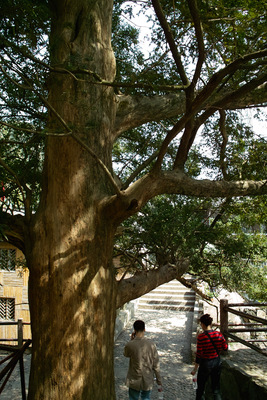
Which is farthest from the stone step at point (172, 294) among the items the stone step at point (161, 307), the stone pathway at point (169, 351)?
the stone pathway at point (169, 351)

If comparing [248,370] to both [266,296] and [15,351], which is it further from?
[266,296]

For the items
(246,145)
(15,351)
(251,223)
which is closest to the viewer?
(15,351)

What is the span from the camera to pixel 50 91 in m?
5.38

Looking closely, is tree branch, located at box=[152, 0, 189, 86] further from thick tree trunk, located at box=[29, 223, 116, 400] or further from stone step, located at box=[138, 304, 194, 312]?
stone step, located at box=[138, 304, 194, 312]

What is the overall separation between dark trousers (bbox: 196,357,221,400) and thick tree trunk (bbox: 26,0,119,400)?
1.61m

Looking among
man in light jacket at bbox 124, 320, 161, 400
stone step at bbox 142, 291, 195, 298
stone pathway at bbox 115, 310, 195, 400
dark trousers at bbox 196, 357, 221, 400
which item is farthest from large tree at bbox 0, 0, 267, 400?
stone step at bbox 142, 291, 195, 298

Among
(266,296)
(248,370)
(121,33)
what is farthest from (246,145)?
(266,296)

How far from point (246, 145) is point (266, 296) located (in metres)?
5.50

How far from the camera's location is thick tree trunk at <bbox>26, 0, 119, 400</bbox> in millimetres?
4285

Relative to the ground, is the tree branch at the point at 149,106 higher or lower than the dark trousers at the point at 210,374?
higher

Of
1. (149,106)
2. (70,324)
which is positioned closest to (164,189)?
(149,106)

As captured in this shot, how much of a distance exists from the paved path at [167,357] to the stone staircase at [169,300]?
79cm

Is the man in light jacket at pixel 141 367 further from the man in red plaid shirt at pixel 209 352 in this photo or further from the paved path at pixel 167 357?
the paved path at pixel 167 357

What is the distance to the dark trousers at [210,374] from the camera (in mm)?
5582
